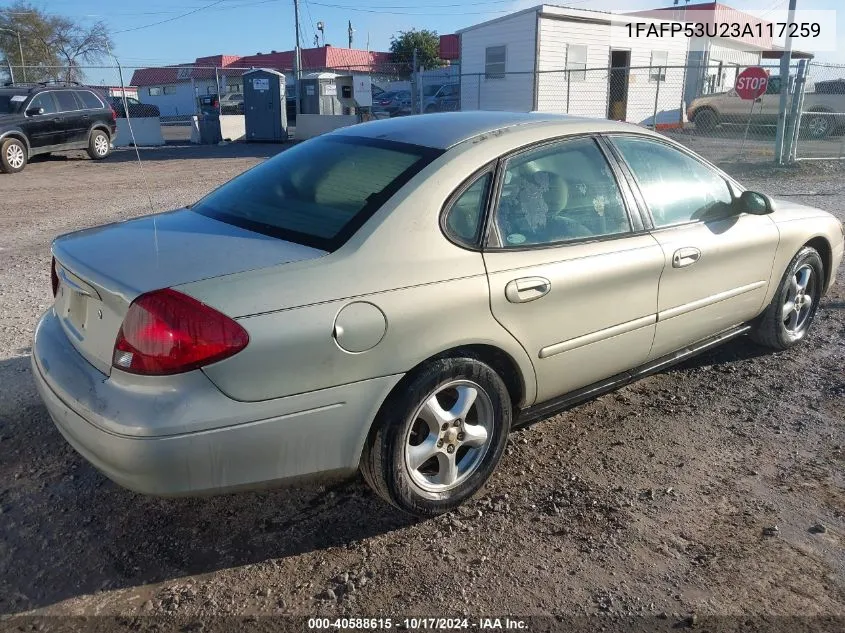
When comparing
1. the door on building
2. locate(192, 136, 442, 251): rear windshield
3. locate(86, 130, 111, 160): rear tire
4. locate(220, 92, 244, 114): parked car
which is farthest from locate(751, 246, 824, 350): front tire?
locate(220, 92, 244, 114): parked car

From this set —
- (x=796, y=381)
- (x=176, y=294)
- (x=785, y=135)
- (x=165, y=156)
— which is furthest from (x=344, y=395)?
(x=165, y=156)

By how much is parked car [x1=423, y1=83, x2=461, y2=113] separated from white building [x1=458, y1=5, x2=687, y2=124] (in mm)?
998

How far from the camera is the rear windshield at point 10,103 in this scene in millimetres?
14594

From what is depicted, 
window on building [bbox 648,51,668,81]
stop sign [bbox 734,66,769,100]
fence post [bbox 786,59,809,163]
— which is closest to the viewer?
fence post [bbox 786,59,809,163]

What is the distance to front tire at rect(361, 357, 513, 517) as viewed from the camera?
2744mm

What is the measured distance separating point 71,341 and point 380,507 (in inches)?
56.1

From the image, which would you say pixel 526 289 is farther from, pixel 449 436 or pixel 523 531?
pixel 523 531

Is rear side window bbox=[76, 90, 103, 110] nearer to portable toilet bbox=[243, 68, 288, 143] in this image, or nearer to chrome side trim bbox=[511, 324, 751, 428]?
portable toilet bbox=[243, 68, 288, 143]

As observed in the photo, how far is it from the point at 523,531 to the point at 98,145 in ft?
56.9

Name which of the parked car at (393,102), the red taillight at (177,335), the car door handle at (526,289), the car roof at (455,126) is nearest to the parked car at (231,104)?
the parked car at (393,102)

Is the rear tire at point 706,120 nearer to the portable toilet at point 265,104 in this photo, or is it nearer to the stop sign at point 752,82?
the stop sign at point 752,82

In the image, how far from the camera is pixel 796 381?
4410 millimetres

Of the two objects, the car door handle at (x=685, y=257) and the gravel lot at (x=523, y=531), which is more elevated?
the car door handle at (x=685, y=257)

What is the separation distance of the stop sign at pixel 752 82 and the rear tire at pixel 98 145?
1486 cm
